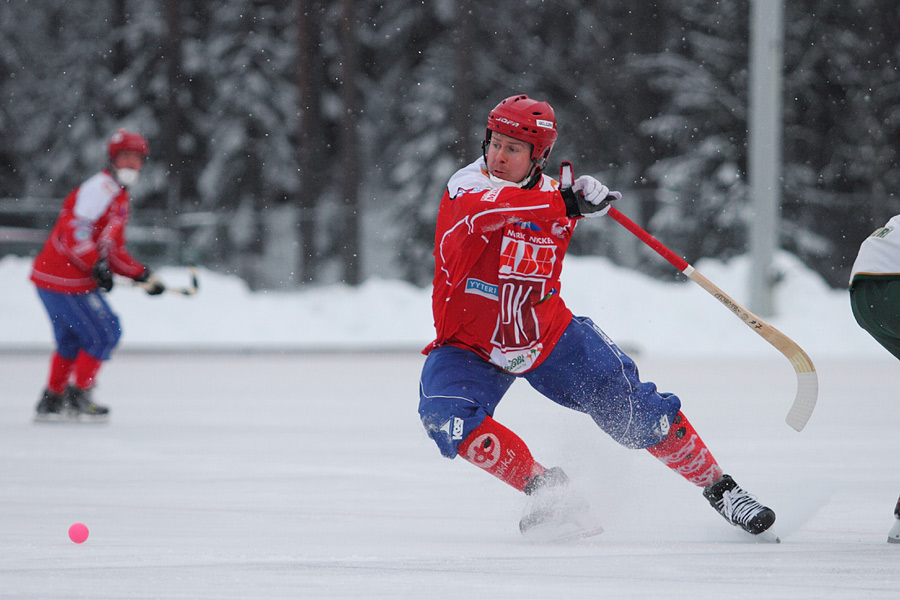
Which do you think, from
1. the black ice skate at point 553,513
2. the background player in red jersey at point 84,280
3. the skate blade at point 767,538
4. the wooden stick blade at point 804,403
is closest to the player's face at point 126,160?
the background player in red jersey at point 84,280

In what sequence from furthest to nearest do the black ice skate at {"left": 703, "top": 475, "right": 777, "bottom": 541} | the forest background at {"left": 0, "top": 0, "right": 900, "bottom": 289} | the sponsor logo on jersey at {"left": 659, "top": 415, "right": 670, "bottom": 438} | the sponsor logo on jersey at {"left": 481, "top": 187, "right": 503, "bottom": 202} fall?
the forest background at {"left": 0, "top": 0, "right": 900, "bottom": 289} < the sponsor logo on jersey at {"left": 659, "top": 415, "right": 670, "bottom": 438} < the black ice skate at {"left": 703, "top": 475, "right": 777, "bottom": 541} < the sponsor logo on jersey at {"left": 481, "top": 187, "right": 503, "bottom": 202}

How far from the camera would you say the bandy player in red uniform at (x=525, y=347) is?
395cm

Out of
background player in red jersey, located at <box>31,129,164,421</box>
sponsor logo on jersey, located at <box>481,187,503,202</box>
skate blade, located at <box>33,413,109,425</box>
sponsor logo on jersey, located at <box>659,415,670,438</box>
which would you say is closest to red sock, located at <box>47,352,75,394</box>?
background player in red jersey, located at <box>31,129,164,421</box>

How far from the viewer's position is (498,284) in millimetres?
4082

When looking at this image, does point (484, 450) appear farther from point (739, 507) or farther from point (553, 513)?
point (739, 507)

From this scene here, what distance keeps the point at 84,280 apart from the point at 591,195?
14.7 feet

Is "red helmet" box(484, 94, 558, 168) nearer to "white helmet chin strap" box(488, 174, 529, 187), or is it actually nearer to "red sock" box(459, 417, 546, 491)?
"white helmet chin strap" box(488, 174, 529, 187)

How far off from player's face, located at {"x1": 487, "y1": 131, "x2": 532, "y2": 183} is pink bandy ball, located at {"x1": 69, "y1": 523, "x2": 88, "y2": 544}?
5.77ft

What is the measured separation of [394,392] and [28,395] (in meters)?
2.68

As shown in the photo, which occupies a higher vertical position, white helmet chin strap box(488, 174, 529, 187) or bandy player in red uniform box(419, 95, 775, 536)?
white helmet chin strap box(488, 174, 529, 187)

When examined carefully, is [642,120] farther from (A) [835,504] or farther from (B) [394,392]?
(A) [835,504]

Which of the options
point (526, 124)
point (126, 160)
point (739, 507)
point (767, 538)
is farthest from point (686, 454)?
point (126, 160)

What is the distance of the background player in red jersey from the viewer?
24.5 ft

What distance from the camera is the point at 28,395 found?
356 inches
